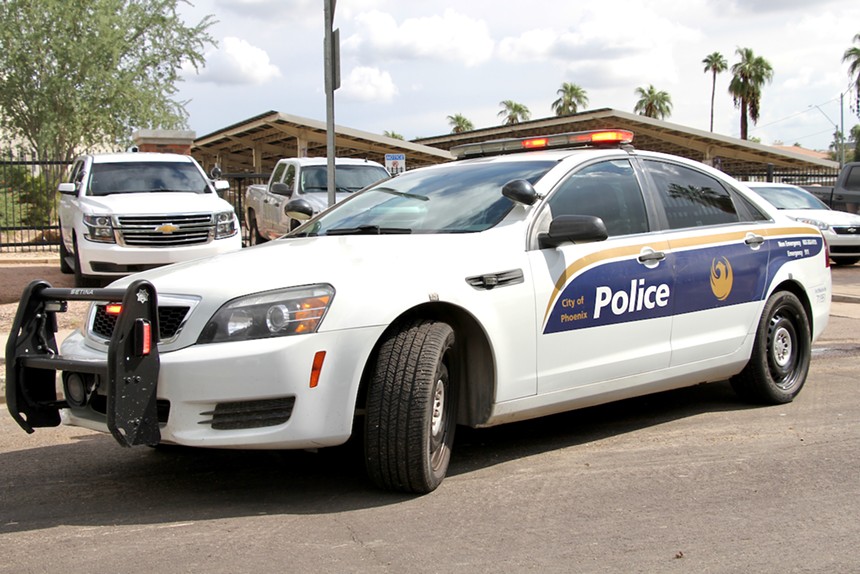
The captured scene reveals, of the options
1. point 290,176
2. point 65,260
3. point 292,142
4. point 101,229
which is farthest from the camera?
point 292,142

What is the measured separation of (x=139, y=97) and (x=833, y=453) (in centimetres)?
2351

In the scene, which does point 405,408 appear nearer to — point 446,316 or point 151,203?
point 446,316

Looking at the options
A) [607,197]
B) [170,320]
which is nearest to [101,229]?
[607,197]

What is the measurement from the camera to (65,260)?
13.2m

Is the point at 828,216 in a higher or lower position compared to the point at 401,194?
lower

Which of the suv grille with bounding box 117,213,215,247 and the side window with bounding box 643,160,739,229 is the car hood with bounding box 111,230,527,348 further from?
the suv grille with bounding box 117,213,215,247

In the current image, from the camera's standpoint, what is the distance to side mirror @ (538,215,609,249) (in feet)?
15.4

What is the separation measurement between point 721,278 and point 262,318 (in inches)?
120

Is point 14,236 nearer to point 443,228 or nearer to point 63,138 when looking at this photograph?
point 63,138

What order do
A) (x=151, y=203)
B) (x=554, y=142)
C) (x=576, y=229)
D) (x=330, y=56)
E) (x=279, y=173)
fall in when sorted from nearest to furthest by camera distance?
(x=576, y=229)
(x=554, y=142)
(x=330, y=56)
(x=151, y=203)
(x=279, y=173)

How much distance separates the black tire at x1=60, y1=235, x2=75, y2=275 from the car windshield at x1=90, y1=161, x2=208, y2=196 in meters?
1.09

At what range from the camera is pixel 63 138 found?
83.4 feet

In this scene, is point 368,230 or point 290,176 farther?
point 290,176

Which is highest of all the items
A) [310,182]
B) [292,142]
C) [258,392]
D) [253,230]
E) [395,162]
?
[292,142]
